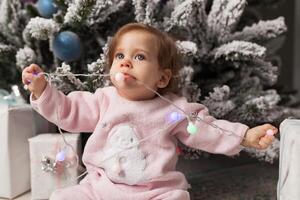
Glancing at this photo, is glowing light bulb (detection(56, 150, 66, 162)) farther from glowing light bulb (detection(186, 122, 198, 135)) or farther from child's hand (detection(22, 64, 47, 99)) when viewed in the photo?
glowing light bulb (detection(186, 122, 198, 135))

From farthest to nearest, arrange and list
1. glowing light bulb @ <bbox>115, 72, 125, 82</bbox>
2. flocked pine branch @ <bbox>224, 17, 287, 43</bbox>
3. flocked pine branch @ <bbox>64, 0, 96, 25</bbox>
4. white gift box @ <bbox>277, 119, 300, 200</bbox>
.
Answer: flocked pine branch @ <bbox>224, 17, 287, 43</bbox> < flocked pine branch @ <bbox>64, 0, 96, 25</bbox> < glowing light bulb @ <bbox>115, 72, 125, 82</bbox> < white gift box @ <bbox>277, 119, 300, 200</bbox>

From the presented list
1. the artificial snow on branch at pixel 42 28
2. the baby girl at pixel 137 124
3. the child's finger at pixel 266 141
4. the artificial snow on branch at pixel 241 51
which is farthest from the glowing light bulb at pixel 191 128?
the artificial snow on branch at pixel 42 28

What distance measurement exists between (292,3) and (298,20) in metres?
0.07

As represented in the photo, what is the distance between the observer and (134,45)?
75 cm

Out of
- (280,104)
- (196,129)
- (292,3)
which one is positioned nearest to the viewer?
(196,129)

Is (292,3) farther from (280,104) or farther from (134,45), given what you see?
(134,45)

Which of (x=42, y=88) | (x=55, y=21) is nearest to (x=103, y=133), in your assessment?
(x=42, y=88)

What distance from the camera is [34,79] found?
74cm

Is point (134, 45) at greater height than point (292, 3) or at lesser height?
lesser

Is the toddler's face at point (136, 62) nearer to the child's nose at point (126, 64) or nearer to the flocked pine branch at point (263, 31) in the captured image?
the child's nose at point (126, 64)

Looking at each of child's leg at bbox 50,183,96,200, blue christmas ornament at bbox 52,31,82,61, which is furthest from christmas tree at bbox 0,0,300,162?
child's leg at bbox 50,183,96,200

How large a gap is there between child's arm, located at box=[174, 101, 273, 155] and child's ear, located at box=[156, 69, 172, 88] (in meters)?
0.05

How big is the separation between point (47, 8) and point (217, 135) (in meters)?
0.45

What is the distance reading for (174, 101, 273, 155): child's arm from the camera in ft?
2.43
